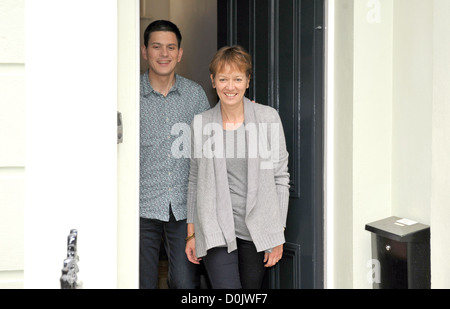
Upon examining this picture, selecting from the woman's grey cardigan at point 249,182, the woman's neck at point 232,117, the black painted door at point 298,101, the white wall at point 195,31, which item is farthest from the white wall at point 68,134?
the white wall at point 195,31

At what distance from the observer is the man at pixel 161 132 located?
2.76m

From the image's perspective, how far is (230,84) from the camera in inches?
99.5

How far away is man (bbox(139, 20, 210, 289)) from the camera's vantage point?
276cm

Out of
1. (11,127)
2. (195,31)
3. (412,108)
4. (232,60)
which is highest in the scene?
(195,31)

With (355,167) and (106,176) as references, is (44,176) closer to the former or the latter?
(106,176)

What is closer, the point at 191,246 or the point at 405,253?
the point at 405,253

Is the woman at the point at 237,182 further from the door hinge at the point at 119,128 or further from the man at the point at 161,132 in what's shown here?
the door hinge at the point at 119,128

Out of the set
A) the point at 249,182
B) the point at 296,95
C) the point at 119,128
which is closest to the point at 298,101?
the point at 296,95

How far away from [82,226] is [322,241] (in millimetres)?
1550

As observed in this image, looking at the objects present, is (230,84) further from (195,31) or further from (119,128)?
(195,31)

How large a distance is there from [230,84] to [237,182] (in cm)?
49

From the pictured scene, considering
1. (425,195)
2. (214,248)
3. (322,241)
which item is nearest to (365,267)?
(322,241)

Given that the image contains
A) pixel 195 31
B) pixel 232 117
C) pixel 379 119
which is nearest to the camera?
pixel 379 119

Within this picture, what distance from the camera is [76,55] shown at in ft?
4.58
